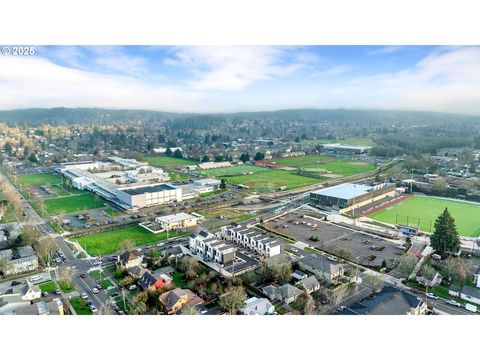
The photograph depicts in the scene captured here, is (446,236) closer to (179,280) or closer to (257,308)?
(257,308)

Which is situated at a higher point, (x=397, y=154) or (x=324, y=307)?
(x=397, y=154)

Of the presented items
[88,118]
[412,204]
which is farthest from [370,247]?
[88,118]

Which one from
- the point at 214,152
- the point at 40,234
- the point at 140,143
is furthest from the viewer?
the point at 140,143

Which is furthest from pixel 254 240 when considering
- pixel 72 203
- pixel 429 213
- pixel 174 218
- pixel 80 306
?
pixel 72 203

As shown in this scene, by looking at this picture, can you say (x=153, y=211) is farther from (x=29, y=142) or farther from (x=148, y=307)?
(x=29, y=142)

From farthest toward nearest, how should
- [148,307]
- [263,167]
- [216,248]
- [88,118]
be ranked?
[88,118] < [263,167] < [216,248] < [148,307]

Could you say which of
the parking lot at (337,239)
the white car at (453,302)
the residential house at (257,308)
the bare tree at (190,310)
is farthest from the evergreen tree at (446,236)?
the bare tree at (190,310)
